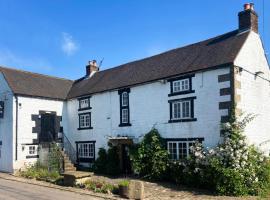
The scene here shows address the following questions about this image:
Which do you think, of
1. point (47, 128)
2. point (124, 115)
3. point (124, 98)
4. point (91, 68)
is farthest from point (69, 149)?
point (91, 68)

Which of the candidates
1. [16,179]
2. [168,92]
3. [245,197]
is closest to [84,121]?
[16,179]

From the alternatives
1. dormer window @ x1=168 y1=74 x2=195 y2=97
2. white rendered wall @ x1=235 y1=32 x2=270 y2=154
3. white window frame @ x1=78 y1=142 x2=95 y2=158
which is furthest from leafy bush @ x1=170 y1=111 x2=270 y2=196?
white window frame @ x1=78 y1=142 x2=95 y2=158

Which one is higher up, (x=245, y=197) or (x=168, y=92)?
(x=168, y=92)

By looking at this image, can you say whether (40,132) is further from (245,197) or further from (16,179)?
(245,197)

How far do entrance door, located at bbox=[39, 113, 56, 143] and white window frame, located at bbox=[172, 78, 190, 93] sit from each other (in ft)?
36.8

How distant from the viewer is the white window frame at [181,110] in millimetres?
17828

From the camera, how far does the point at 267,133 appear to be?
1917 centimetres

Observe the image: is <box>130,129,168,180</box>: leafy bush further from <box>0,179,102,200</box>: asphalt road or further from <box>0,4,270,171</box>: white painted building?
<box>0,179,102,200</box>: asphalt road

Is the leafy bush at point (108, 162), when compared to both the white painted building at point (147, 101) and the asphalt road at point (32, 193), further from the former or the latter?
the asphalt road at point (32, 193)

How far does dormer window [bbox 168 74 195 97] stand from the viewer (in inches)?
703

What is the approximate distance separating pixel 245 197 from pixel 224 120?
385 centimetres

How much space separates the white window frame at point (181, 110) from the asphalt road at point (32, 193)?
674cm

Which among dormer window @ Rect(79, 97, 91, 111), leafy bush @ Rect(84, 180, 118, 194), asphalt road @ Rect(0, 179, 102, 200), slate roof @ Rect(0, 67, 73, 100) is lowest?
asphalt road @ Rect(0, 179, 102, 200)

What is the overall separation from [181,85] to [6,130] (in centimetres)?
1337
